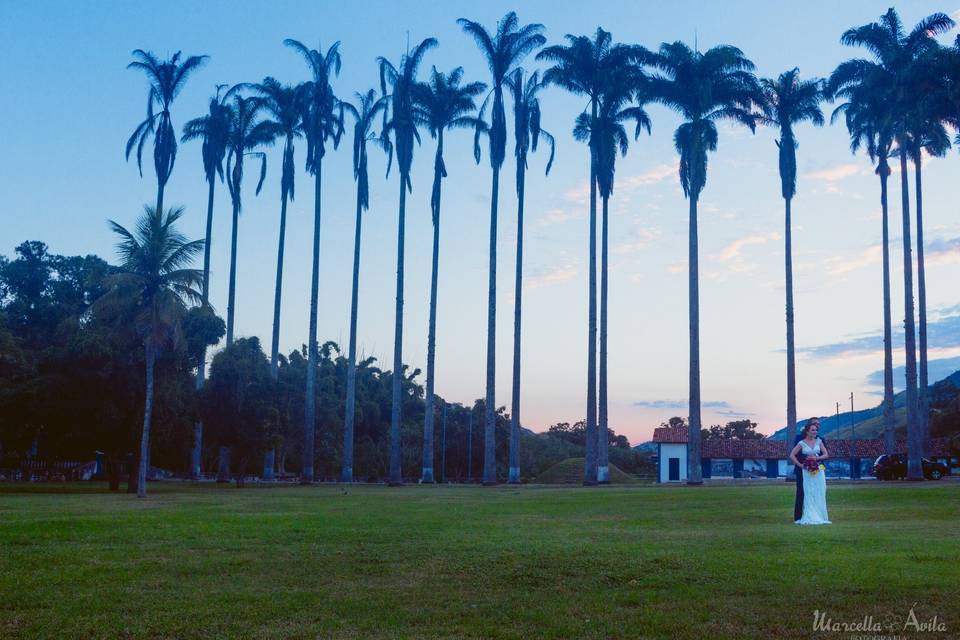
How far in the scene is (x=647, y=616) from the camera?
9664 mm

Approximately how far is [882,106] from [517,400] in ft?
95.9

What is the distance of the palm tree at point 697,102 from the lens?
194 ft

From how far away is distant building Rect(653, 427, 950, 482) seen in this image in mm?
95625

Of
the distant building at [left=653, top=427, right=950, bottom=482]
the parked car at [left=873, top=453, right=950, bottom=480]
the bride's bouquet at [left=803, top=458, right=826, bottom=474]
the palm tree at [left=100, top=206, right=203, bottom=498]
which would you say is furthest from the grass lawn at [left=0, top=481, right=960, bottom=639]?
the distant building at [left=653, top=427, right=950, bottom=482]

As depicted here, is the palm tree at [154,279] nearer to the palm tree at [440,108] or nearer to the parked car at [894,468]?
the palm tree at [440,108]

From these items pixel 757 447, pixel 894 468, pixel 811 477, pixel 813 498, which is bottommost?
pixel 894 468

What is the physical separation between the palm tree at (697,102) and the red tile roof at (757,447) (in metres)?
38.4

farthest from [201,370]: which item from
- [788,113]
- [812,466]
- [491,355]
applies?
[812,466]

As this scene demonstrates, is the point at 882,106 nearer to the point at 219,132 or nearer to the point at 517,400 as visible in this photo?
the point at 517,400

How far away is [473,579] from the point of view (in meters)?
12.2

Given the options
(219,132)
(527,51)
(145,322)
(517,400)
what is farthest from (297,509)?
(219,132)

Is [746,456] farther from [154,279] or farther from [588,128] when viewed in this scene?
[154,279]

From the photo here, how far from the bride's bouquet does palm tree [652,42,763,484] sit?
131 ft

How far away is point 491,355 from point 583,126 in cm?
1673
